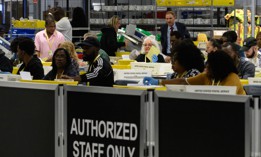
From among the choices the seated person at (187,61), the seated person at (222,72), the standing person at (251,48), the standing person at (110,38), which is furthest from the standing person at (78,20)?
the seated person at (222,72)

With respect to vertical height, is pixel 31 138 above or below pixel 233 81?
below

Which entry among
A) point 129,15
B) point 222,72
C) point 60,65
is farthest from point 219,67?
point 129,15

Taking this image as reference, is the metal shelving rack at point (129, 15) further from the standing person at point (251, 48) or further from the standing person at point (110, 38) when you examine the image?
the standing person at point (251, 48)

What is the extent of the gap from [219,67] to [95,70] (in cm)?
310

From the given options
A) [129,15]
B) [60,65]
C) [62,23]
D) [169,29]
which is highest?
[129,15]

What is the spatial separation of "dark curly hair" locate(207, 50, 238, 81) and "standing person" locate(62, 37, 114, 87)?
2.94 m

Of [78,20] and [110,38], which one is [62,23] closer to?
[110,38]

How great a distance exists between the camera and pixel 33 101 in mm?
7914

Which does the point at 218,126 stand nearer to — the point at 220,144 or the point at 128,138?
the point at 220,144

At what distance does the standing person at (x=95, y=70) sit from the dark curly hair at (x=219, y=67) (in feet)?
9.64

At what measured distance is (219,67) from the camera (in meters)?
7.99

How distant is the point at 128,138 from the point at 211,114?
3.00 feet

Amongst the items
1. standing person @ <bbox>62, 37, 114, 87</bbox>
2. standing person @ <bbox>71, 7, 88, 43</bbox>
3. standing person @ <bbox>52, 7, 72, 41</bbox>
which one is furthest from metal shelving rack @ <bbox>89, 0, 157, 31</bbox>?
standing person @ <bbox>62, 37, 114, 87</bbox>

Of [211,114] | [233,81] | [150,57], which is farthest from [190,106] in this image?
[150,57]
